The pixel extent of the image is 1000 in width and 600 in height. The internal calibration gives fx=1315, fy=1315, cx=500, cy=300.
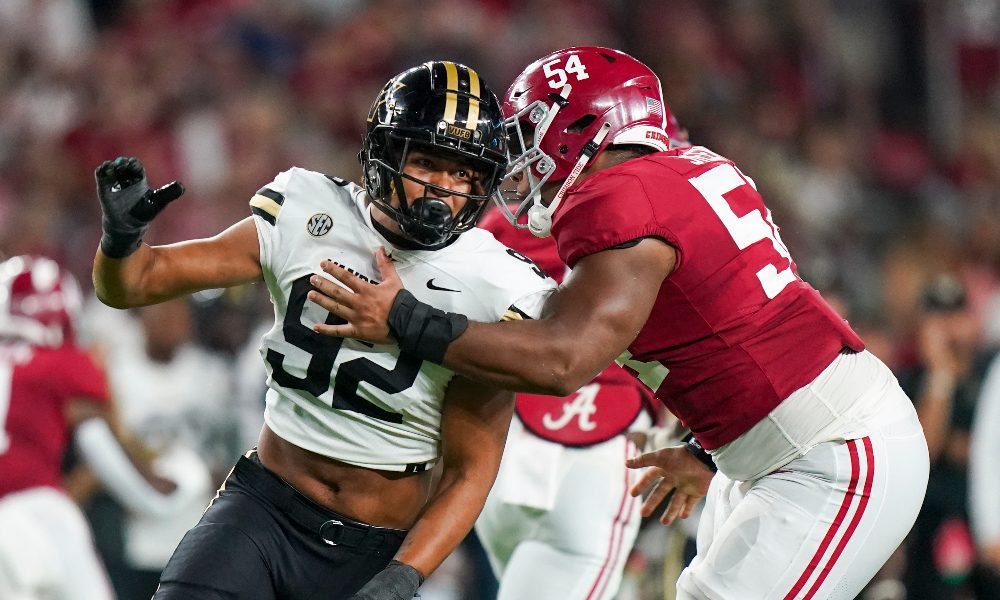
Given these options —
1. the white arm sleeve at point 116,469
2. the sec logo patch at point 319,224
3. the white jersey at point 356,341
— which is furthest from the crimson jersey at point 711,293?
the white arm sleeve at point 116,469

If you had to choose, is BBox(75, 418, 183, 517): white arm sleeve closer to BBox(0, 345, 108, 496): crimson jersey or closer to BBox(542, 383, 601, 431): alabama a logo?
BBox(0, 345, 108, 496): crimson jersey

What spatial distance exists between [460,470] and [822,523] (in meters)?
0.84

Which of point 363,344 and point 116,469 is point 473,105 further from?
point 116,469

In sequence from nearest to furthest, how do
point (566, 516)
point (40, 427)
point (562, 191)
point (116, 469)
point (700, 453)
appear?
point (562, 191) < point (700, 453) < point (566, 516) < point (40, 427) < point (116, 469)

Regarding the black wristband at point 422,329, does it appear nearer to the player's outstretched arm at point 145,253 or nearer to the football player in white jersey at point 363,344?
the football player in white jersey at point 363,344

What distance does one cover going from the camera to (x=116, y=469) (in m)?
5.48

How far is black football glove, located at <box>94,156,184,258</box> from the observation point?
302 cm

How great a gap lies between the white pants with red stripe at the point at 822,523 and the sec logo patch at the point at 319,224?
3.91 ft

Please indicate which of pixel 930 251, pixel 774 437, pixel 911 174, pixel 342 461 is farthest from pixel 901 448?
pixel 911 174

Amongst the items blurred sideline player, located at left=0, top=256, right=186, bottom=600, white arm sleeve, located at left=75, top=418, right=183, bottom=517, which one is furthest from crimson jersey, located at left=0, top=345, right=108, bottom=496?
white arm sleeve, located at left=75, top=418, right=183, bottom=517

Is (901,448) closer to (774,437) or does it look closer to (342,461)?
(774,437)

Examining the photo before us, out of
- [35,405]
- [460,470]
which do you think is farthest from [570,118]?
[35,405]

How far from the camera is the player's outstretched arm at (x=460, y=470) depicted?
300 cm

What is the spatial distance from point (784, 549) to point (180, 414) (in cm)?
454
